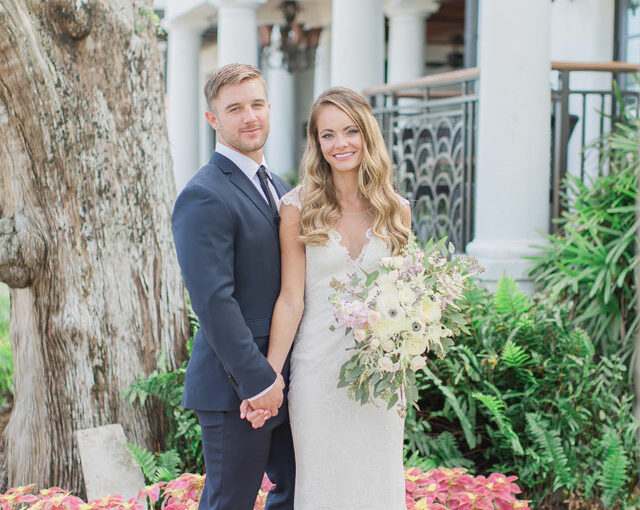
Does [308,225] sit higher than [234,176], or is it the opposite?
[234,176]

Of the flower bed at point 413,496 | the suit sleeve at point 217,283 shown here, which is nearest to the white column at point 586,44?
the flower bed at point 413,496

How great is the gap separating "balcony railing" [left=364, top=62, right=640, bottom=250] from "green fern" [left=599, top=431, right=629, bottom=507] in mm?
2507

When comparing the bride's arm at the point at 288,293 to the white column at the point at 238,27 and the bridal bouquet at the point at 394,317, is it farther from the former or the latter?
the white column at the point at 238,27

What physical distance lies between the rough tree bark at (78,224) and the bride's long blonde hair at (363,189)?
1651 millimetres

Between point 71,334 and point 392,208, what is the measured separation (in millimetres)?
2087

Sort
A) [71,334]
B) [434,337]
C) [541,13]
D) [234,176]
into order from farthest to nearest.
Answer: [541,13] → [71,334] → [234,176] → [434,337]

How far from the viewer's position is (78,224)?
→ 13.2ft

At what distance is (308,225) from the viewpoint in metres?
2.74

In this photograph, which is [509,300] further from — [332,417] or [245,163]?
[245,163]

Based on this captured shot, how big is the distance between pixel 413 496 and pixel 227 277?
1.63 meters

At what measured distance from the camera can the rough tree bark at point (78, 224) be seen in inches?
154

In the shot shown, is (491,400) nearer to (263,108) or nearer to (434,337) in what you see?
(434,337)

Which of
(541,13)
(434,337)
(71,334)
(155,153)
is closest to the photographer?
(434,337)

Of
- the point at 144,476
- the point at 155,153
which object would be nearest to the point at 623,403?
the point at 144,476
